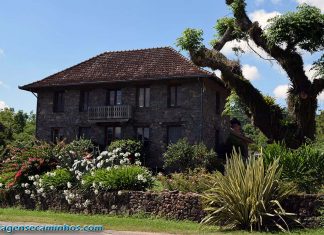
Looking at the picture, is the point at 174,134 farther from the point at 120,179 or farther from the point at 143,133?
the point at 120,179

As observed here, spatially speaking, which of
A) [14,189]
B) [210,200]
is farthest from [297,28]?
[14,189]

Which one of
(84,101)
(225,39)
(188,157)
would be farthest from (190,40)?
(84,101)

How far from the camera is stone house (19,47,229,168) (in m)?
31.6

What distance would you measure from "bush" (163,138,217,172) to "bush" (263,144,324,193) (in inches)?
562

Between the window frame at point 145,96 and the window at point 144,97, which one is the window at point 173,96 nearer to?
the window frame at point 145,96

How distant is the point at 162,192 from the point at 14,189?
6586 mm

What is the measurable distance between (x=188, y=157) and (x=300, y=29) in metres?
12.9

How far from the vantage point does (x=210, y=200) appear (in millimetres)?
12703

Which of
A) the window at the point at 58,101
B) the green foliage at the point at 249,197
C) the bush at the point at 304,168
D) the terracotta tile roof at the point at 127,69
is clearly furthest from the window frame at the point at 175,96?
the green foliage at the point at 249,197

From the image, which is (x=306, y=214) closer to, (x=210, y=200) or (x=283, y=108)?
(x=210, y=200)

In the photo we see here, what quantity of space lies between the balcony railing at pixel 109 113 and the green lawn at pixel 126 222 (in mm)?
17507

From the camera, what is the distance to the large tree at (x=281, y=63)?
57.3ft

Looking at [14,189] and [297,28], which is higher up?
[297,28]

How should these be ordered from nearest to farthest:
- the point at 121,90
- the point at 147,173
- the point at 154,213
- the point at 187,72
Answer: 1. the point at 154,213
2. the point at 147,173
3. the point at 187,72
4. the point at 121,90
